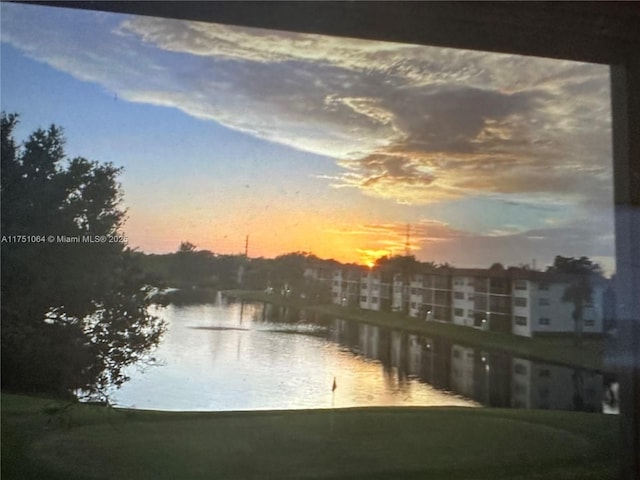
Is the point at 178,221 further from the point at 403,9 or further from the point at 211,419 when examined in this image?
the point at 403,9

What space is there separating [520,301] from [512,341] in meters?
0.09

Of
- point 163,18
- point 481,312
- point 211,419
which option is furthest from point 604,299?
point 163,18

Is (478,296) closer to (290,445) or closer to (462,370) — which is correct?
(462,370)

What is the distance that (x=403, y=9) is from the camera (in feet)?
4.08

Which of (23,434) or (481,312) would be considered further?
(481,312)

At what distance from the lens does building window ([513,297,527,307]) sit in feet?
4.30

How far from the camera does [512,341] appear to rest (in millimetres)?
1318

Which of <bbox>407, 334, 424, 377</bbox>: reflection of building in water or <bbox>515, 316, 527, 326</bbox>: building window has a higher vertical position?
<bbox>515, 316, 527, 326</bbox>: building window

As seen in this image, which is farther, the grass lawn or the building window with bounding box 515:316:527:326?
the building window with bounding box 515:316:527:326

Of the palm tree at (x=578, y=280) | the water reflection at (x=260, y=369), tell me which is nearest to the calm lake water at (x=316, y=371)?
the water reflection at (x=260, y=369)

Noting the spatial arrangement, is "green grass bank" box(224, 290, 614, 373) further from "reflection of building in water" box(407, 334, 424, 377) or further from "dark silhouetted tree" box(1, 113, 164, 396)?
"dark silhouetted tree" box(1, 113, 164, 396)

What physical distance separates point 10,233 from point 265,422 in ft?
2.06

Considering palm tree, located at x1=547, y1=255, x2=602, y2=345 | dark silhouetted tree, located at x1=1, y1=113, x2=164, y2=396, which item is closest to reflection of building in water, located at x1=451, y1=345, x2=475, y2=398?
palm tree, located at x1=547, y1=255, x2=602, y2=345

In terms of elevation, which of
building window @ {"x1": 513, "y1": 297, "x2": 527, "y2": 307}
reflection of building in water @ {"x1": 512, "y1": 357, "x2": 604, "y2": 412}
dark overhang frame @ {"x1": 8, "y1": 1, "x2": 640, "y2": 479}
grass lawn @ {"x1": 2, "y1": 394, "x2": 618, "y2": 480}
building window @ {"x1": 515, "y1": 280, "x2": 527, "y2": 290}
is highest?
dark overhang frame @ {"x1": 8, "y1": 1, "x2": 640, "y2": 479}
